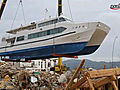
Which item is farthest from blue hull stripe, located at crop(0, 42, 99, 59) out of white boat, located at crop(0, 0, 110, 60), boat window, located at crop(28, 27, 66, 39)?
boat window, located at crop(28, 27, 66, 39)

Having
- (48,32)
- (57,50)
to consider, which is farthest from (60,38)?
(48,32)

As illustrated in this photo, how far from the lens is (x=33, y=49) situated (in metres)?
20.5

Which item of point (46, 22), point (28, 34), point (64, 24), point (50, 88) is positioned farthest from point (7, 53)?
point (50, 88)

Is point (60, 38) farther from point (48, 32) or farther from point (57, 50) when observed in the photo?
point (48, 32)

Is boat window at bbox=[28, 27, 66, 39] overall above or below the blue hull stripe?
above

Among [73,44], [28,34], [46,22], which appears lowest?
[73,44]

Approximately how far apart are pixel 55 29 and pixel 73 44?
3.00 m

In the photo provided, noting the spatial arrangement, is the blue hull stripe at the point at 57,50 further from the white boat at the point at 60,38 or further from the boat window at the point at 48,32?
the boat window at the point at 48,32

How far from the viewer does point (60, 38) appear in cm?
1836

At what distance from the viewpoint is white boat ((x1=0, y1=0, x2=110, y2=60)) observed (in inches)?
693

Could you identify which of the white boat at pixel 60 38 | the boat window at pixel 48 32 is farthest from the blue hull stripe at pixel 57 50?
the boat window at pixel 48 32

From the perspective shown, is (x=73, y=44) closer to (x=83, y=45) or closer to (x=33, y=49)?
(x=83, y=45)

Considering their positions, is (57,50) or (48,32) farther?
(48,32)

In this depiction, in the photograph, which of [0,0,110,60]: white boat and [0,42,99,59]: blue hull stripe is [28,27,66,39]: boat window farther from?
[0,42,99,59]: blue hull stripe
